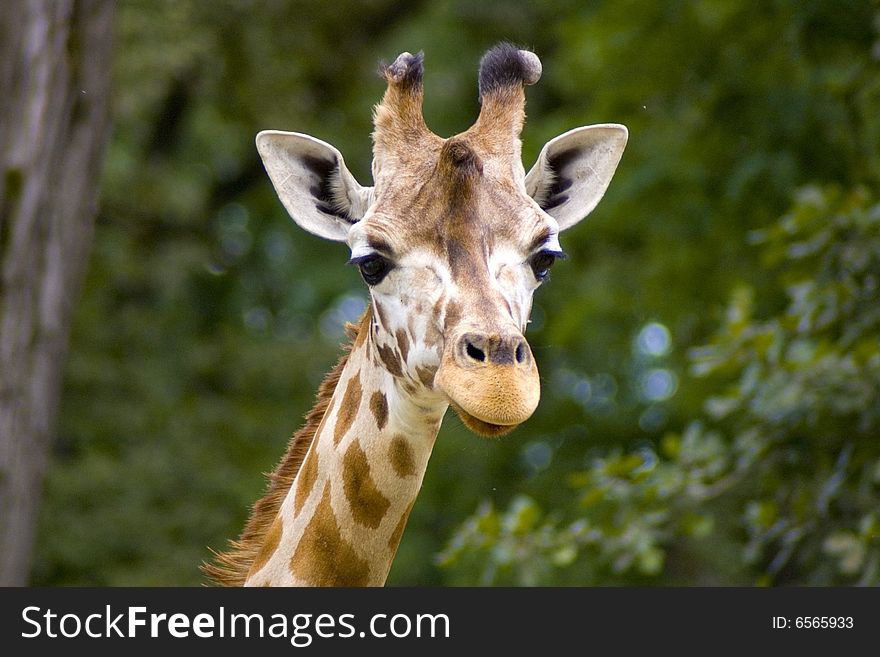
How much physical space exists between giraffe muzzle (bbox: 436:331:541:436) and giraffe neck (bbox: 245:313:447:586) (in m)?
0.56

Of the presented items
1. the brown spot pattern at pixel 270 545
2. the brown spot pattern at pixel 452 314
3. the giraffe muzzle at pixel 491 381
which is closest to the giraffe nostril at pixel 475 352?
the giraffe muzzle at pixel 491 381

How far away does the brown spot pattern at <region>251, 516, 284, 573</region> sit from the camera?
15.2ft

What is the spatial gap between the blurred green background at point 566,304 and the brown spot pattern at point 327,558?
0.58 m

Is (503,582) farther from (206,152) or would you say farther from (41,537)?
(206,152)

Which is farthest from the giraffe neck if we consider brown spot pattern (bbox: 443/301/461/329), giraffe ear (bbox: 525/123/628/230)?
giraffe ear (bbox: 525/123/628/230)

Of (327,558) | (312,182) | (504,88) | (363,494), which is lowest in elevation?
(327,558)

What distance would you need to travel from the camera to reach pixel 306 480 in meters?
4.62

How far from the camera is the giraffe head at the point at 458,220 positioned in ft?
12.0

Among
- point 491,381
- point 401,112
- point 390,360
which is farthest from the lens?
point 401,112

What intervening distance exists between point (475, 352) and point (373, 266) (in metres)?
0.59

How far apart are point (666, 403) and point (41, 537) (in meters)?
7.41

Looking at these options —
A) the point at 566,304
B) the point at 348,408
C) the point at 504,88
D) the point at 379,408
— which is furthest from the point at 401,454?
the point at 566,304

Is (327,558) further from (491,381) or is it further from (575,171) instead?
(575,171)

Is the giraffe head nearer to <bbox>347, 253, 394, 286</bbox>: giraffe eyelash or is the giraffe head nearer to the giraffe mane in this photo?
<bbox>347, 253, 394, 286</bbox>: giraffe eyelash
